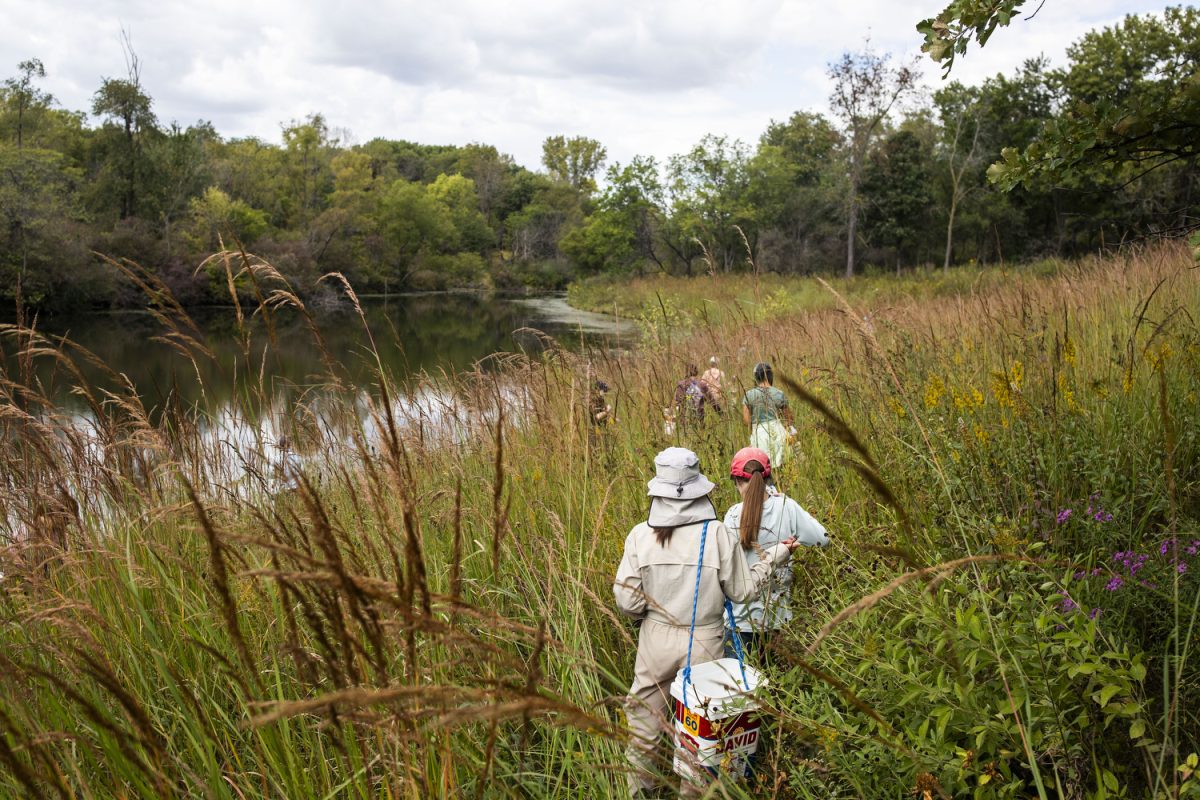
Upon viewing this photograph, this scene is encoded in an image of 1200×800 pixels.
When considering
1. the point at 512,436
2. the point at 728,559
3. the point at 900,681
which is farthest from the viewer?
the point at 512,436

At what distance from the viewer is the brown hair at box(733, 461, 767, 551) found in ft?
9.93

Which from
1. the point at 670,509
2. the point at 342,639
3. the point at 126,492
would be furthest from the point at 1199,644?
the point at 126,492

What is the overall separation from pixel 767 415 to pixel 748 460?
71cm

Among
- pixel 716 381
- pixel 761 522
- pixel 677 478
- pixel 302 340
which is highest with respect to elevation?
pixel 716 381

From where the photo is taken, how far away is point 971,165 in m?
30.8

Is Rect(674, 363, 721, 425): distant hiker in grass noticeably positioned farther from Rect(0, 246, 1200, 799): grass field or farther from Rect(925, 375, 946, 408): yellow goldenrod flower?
Rect(925, 375, 946, 408): yellow goldenrod flower

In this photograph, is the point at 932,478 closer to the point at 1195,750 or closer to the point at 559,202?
the point at 1195,750

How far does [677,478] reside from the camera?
2881mm

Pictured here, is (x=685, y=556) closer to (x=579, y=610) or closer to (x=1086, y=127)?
(x=579, y=610)

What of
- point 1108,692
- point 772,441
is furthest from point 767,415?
point 1108,692

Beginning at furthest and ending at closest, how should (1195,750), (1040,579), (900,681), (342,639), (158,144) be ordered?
1. (158,144)
2. (1040,579)
3. (900,681)
4. (1195,750)
5. (342,639)

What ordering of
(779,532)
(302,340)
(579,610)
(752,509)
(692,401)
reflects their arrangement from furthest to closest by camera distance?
(302,340) < (692,401) < (752,509) < (779,532) < (579,610)

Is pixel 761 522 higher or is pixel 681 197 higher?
pixel 681 197

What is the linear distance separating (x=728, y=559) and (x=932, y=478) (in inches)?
30.4
